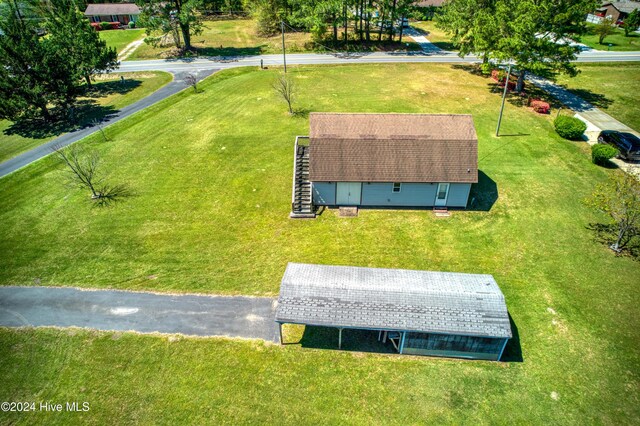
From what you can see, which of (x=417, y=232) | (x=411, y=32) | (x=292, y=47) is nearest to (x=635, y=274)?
(x=417, y=232)

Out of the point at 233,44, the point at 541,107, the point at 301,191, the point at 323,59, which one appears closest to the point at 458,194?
the point at 301,191

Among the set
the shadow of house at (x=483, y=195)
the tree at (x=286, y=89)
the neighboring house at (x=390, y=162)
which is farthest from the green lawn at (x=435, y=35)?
the neighboring house at (x=390, y=162)

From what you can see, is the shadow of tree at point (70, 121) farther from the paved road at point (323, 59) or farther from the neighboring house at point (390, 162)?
the neighboring house at point (390, 162)

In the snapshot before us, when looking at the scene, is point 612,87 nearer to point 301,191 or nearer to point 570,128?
point 570,128

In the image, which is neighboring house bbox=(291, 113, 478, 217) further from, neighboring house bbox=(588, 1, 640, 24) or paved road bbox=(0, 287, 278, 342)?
neighboring house bbox=(588, 1, 640, 24)

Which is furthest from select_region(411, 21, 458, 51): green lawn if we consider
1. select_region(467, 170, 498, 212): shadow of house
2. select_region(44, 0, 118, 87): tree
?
select_region(44, 0, 118, 87): tree

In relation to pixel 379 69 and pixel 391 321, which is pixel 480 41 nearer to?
pixel 379 69

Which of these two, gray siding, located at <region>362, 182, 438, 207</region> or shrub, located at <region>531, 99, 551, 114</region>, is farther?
shrub, located at <region>531, 99, 551, 114</region>
